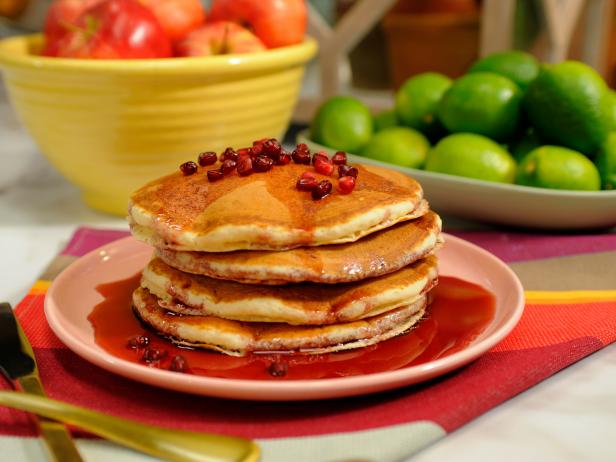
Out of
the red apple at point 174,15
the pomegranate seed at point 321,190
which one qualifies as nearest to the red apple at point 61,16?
the red apple at point 174,15

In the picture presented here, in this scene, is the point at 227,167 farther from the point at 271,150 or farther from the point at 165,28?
the point at 165,28

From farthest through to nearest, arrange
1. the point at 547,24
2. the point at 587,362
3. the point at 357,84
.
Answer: the point at 357,84, the point at 547,24, the point at 587,362

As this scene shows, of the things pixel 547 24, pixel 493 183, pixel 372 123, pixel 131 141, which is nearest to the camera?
pixel 493 183

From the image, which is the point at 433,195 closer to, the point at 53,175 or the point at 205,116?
the point at 205,116

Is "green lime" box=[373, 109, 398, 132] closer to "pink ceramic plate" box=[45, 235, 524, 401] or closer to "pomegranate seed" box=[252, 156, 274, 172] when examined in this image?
"pink ceramic plate" box=[45, 235, 524, 401]

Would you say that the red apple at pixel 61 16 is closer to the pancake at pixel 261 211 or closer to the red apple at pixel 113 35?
the red apple at pixel 113 35

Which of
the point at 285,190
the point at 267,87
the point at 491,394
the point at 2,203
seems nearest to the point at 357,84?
the point at 267,87

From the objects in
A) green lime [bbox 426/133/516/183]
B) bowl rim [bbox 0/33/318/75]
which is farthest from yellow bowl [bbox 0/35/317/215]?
green lime [bbox 426/133/516/183]

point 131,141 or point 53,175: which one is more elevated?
point 131,141
